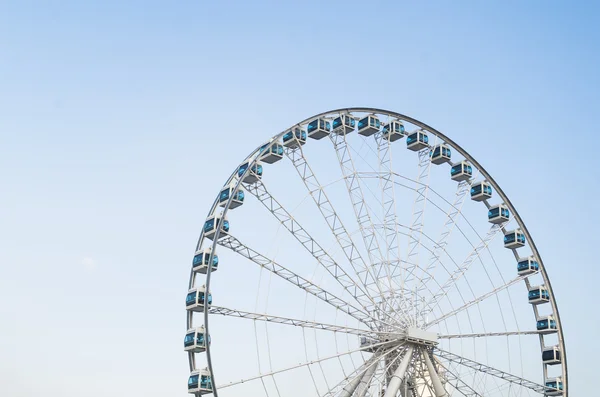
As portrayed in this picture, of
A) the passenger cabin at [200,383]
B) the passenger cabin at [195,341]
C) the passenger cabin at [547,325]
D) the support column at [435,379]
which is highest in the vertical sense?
the passenger cabin at [195,341]

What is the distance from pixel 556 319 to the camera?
4722cm

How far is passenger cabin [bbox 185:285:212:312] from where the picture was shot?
39.4m

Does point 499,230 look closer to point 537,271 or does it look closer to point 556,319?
point 537,271

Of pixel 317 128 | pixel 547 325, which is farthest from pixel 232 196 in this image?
pixel 547 325

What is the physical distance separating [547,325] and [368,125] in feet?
51.5

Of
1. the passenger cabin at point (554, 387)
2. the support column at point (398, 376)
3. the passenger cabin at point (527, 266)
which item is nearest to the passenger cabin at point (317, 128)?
the support column at point (398, 376)

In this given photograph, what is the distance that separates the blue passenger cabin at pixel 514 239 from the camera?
4712 cm

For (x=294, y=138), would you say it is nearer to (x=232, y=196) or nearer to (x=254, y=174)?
(x=254, y=174)

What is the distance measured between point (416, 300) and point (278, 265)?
768 cm

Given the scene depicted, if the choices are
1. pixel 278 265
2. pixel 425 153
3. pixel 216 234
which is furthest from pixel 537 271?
pixel 216 234

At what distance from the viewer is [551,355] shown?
46.0 meters

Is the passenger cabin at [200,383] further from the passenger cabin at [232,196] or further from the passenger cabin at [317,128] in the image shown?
the passenger cabin at [317,128]

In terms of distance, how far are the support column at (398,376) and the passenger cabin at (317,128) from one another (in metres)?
12.4

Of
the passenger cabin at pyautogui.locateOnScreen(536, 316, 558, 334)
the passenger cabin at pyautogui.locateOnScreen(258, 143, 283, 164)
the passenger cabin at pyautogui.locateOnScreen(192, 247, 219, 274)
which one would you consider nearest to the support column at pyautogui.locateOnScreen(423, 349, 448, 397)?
the passenger cabin at pyautogui.locateOnScreen(536, 316, 558, 334)
